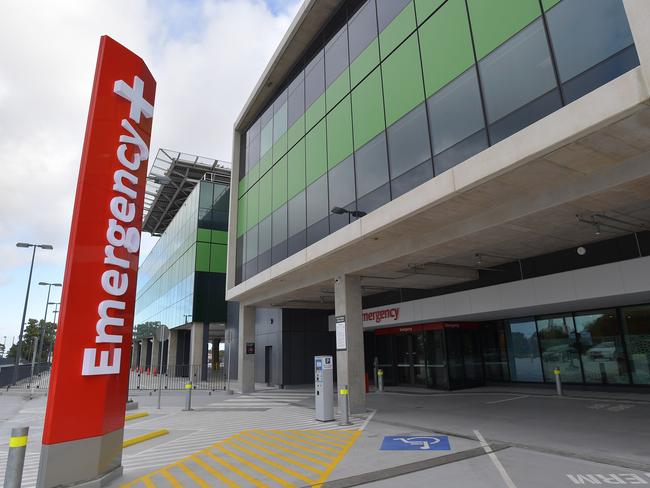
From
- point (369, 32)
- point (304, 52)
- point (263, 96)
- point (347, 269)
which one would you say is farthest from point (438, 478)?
point (263, 96)

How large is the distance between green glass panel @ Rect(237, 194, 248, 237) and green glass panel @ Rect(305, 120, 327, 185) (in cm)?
804

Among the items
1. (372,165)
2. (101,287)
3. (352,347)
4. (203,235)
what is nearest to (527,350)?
(352,347)

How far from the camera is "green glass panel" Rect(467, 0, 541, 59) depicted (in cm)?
905

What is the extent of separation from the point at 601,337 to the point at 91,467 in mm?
18085

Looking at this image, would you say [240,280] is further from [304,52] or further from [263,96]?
[304,52]

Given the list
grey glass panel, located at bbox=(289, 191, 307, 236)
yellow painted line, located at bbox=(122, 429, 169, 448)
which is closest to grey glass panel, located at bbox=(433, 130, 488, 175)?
grey glass panel, located at bbox=(289, 191, 307, 236)

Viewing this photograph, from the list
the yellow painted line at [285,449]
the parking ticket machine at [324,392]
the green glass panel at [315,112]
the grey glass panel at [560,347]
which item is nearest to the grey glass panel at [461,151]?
the parking ticket machine at [324,392]

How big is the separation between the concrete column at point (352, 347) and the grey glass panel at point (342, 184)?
281 centimetres

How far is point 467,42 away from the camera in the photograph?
34.2 ft

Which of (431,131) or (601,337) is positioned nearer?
(431,131)

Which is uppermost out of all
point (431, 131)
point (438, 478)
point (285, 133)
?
point (285, 133)

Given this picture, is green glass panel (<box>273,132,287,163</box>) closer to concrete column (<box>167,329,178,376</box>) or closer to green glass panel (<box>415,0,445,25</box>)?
green glass panel (<box>415,0,445,25</box>)

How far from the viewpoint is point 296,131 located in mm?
19516

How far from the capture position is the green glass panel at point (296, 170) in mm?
18625
